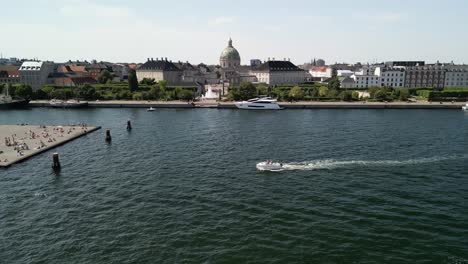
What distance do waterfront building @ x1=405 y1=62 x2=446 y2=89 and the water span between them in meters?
116

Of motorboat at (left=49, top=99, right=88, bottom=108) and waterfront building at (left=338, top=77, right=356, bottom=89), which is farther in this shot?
waterfront building at (left=338, top=77, right=356, bottom=89)

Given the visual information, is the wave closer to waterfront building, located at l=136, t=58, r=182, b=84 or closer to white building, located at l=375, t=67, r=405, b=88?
white building, located at l=375, t=67, r=405, b=88

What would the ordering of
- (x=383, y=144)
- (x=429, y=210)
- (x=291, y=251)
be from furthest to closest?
(x=383, y=144)
(x=429, y=210)
(x=291, y=251)

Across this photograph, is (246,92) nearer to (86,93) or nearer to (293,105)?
(293,105)

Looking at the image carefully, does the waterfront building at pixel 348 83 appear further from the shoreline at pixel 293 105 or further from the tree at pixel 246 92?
the tree at pixel 246 92

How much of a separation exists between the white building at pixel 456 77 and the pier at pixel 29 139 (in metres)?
156

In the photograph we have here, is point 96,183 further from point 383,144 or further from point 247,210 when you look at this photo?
point 383,144

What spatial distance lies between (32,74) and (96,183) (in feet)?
474

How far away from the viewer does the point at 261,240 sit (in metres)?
29.7

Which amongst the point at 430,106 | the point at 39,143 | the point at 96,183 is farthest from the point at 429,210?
the point at 430,106

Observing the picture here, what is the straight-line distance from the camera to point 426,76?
176m

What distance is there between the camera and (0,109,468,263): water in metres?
28.3

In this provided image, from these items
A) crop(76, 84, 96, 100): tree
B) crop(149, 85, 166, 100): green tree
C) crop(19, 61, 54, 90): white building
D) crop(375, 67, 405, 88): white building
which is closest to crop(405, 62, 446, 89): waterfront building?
crop(375, 67, 405, 88): white building

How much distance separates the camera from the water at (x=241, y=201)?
2834 cm
